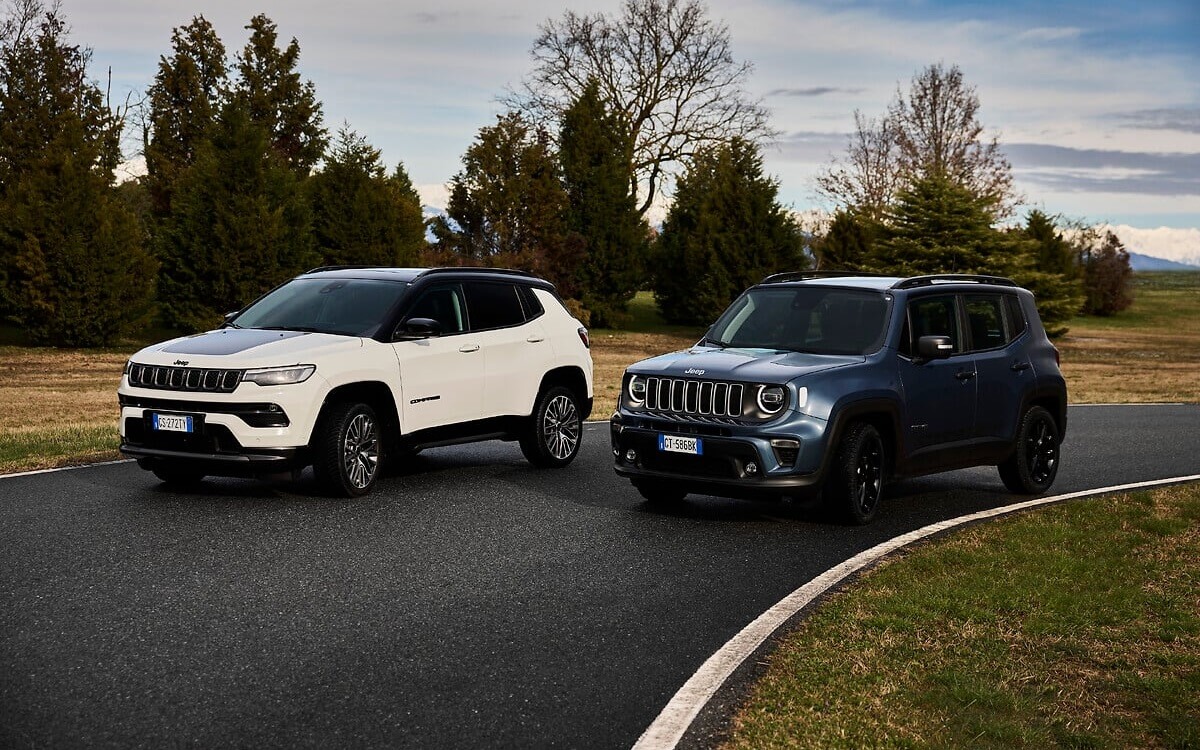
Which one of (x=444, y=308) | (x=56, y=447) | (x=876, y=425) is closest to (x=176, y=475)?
(x=444, y=308)

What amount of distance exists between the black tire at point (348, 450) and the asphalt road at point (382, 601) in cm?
16

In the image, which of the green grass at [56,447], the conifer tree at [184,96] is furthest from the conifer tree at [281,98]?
the green grass at [56,447]

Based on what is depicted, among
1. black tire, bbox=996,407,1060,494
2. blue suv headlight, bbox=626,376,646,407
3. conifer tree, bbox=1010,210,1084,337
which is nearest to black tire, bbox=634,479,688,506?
blue suv headlight, bbox=626,376,646,407

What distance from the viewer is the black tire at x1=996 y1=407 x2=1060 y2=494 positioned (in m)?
11.9

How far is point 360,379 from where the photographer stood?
10.9 metres

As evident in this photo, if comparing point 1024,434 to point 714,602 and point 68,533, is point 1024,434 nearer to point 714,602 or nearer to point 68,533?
point 714,602

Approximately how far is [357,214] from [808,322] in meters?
29.6

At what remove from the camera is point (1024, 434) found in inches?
467

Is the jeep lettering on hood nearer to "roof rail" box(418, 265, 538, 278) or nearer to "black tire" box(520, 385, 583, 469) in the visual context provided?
"roof rail" box(418, 265, 538, 278)

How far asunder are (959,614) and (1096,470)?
720 cm

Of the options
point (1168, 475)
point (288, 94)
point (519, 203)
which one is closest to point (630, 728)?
point (1168, 475)

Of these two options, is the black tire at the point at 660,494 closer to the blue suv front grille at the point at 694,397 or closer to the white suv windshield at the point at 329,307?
the blue suv front grille at the point at 694,397

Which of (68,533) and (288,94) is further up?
(288,94)

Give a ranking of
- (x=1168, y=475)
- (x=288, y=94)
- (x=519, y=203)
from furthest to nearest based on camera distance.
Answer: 1. (x=288, y=94)
2. (x=519, y=203)
3. (x=1168, y=475)
